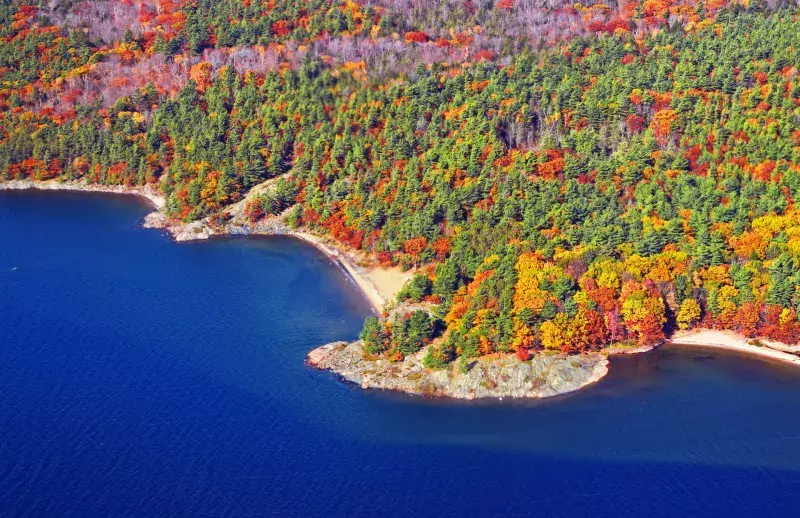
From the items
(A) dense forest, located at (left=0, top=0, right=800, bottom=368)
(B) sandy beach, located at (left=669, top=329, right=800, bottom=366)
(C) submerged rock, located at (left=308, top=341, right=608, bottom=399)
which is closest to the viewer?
(C) submerged rock, located at (left=308, top=341, right=608, bottom=399)

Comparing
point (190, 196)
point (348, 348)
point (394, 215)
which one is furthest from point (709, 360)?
point (190, 196)

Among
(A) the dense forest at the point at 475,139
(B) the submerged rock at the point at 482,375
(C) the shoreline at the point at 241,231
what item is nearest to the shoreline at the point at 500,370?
(B) the submerged rock at the point at 482,375

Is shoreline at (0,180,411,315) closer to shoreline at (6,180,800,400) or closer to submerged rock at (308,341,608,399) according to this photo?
shoreline at (6,180,800,400)

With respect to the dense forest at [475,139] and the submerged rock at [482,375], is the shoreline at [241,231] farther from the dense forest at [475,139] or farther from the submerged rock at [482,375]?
the submerged rock at [482,375]

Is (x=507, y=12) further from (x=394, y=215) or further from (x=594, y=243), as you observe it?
(x=594, y=243)

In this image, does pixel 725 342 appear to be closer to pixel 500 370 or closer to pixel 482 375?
pixel 500 370

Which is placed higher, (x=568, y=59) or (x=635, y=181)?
(x=568, y=59)

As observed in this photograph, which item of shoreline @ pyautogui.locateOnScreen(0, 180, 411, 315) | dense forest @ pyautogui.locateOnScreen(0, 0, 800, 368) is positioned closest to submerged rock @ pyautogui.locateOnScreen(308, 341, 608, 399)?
dense forest @ pyautogui.locateOnScreen(0, 0, 800, 368)

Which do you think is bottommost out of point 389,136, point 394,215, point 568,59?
point 394,215
